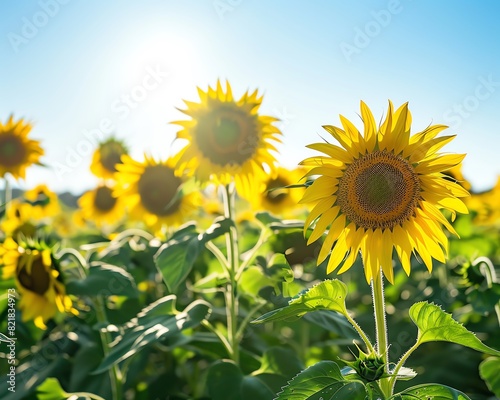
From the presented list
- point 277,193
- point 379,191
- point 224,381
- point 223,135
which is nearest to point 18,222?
point 277,193

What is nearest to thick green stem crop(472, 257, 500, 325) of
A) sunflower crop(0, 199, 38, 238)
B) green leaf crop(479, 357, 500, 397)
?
green leaf crop(479, 357, 500, 397)

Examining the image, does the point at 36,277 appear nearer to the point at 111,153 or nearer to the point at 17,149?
the point at 17,149

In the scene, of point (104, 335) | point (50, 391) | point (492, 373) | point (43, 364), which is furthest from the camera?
point (43, 364)

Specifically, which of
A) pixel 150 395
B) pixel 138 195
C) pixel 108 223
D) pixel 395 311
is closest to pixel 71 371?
pixel 150 395

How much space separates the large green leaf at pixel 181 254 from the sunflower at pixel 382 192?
0.56 metres

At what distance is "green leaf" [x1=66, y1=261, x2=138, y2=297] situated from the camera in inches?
89.4

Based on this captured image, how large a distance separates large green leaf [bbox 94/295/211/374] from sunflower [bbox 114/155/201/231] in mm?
1240

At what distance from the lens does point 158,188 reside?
137 inches

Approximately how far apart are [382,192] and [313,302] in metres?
0.44

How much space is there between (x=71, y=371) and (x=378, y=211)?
1884 mm

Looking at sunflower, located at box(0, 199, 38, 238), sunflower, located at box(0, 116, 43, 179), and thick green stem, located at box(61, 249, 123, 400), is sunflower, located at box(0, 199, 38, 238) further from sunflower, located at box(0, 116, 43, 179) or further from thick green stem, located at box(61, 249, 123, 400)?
thick green stem, located at box(61, 249, 123, 400)

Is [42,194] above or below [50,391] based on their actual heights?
above

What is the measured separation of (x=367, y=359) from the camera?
142 cm

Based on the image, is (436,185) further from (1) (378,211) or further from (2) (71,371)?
(2) (71,371)
